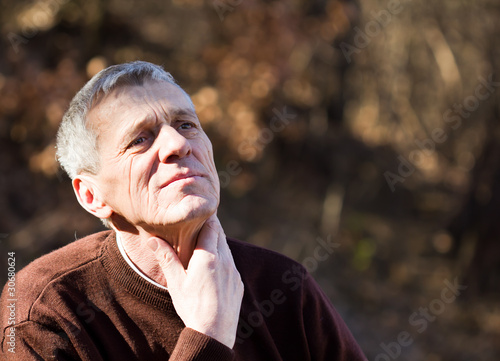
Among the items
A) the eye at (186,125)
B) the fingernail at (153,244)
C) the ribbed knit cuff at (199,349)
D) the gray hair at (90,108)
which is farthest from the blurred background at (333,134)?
the ribbed knit cuff at (199,349)

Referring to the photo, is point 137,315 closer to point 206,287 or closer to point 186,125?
point 206,287

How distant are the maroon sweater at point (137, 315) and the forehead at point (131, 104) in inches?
17.7

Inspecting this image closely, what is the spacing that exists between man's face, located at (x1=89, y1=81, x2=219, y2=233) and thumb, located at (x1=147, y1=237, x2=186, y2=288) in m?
0.05

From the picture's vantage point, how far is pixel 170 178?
200 centimetres

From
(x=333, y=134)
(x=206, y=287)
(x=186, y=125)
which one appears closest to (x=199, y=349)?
(x=206, y=287)

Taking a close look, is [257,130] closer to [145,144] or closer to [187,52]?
[187,52]

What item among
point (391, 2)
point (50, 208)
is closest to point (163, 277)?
point (50, 208)

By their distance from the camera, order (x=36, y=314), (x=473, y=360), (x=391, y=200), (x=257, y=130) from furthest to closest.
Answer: (x=391, y=200) → (x=257, y=130) → (x=473, y=360) → (x=36, y=314)

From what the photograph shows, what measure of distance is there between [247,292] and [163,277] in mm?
324

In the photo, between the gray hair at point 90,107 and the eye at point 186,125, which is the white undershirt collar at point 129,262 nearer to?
the gray hair at point 90,107

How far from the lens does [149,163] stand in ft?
6.66

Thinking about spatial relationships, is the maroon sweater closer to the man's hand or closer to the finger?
the man's hand

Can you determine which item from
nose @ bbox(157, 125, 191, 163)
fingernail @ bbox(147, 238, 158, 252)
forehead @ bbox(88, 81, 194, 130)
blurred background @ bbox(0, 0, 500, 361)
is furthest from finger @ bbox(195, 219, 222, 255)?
blurred background @ bbox(0, 0, 500, 361)

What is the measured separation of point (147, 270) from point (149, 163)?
0.37m
